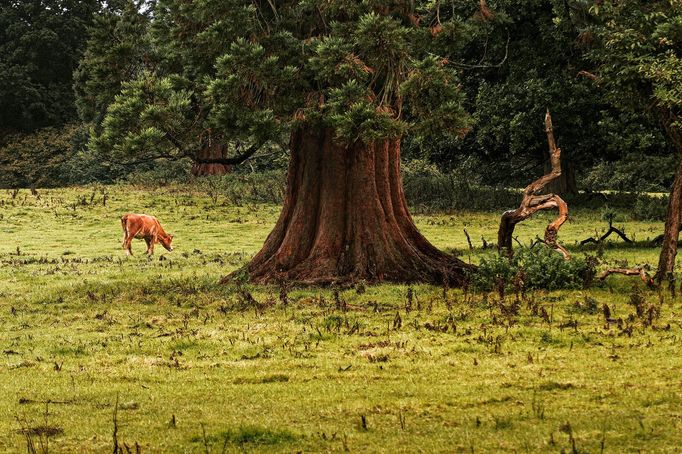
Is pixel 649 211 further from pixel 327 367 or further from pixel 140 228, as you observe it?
pixel 327 367

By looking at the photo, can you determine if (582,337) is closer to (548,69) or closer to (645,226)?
(645,226)

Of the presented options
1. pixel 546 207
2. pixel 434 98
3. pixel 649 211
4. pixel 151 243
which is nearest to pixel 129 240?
pixel 151 243

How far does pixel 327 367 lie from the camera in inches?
498

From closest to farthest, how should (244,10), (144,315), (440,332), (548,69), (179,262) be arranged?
(440,332), (144,315), (244,10), (179,262), (548,69)

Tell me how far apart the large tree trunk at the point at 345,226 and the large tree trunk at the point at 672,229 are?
14.1 feet

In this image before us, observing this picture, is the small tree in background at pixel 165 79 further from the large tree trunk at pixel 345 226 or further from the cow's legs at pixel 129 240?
the cow's legs at pixel 129 240

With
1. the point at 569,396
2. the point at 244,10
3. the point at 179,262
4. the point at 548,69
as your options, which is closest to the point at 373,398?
the point at 569,396

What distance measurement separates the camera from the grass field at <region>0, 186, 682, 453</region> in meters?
8.98

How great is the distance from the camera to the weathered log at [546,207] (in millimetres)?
20469

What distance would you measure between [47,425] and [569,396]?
18.8 ft

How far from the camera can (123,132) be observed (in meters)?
19.9

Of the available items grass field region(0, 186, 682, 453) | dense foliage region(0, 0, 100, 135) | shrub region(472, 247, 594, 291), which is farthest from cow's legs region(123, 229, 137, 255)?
dense foliage region(0, 0, 100, 135)

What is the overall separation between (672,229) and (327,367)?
9.78m

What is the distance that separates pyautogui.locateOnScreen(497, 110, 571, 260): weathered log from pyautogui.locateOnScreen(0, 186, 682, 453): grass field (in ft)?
5.23
